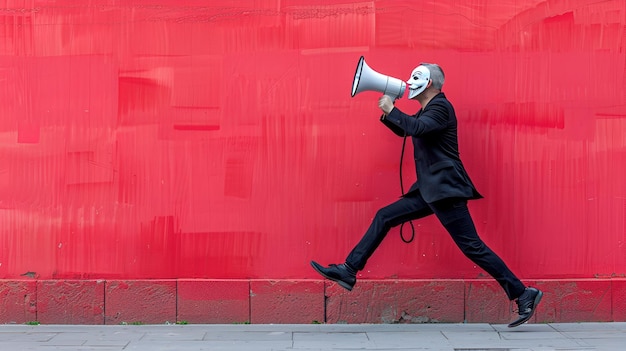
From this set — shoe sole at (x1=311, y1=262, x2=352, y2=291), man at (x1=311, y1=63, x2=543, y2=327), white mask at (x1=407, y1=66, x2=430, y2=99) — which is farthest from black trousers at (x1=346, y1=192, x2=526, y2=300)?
white mask at (x1=407, y1=66, x2=430, y2=99)

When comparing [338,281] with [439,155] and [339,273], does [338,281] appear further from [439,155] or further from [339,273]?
[439,155]

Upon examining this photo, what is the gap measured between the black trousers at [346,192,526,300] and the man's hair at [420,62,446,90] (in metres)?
0.85

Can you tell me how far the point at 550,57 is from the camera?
627 centimetres

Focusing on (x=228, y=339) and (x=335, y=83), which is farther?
(x=335, y=83)

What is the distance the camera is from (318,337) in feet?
19.0

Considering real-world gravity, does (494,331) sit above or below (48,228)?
below

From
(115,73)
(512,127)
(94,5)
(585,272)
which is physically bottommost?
(585,272)

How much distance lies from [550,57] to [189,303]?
339 cm

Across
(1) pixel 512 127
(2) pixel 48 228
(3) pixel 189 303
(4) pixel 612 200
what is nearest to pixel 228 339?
(3) pixel 189 303

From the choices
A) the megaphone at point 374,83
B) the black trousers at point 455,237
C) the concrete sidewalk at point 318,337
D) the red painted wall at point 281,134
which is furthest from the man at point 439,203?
the red painted wall at point 281,134

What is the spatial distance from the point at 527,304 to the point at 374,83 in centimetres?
192

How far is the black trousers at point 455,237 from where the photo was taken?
18.8 ft

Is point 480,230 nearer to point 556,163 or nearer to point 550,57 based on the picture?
point 556,163

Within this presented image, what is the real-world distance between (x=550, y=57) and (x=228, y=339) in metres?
3.27
